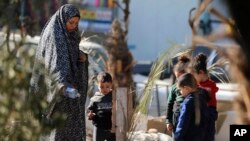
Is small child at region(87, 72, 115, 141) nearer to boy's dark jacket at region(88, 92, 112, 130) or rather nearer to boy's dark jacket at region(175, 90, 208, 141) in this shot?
boy's dark jacket at region(88, 92, 112, 130)

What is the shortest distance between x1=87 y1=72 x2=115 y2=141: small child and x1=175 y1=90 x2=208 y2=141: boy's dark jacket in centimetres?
82

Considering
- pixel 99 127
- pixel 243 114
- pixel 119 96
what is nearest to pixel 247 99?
pixel 243 114

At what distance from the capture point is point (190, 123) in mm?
6098

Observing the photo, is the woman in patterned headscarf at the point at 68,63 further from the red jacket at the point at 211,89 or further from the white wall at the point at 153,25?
the white wall at the point at 153,25

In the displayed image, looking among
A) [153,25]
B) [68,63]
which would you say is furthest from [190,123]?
[153,25]

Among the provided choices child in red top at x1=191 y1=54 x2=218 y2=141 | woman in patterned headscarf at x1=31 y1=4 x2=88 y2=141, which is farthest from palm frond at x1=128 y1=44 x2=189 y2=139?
woman in patterned headscarf at x1=31 y1=4 x2=88 y2=141

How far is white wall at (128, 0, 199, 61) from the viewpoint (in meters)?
19.8

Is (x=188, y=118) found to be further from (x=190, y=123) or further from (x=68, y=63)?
(x=68, y=63)

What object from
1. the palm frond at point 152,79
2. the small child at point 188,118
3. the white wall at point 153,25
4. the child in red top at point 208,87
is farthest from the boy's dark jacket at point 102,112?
the white wall at point 153,25

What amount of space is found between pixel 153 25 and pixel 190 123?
586 inches

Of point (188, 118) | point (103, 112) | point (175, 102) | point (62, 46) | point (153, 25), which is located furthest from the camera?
point (153, 25)

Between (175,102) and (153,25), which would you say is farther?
(153,25)

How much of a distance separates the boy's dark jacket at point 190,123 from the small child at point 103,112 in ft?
2.68

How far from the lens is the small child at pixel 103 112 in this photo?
681cm
